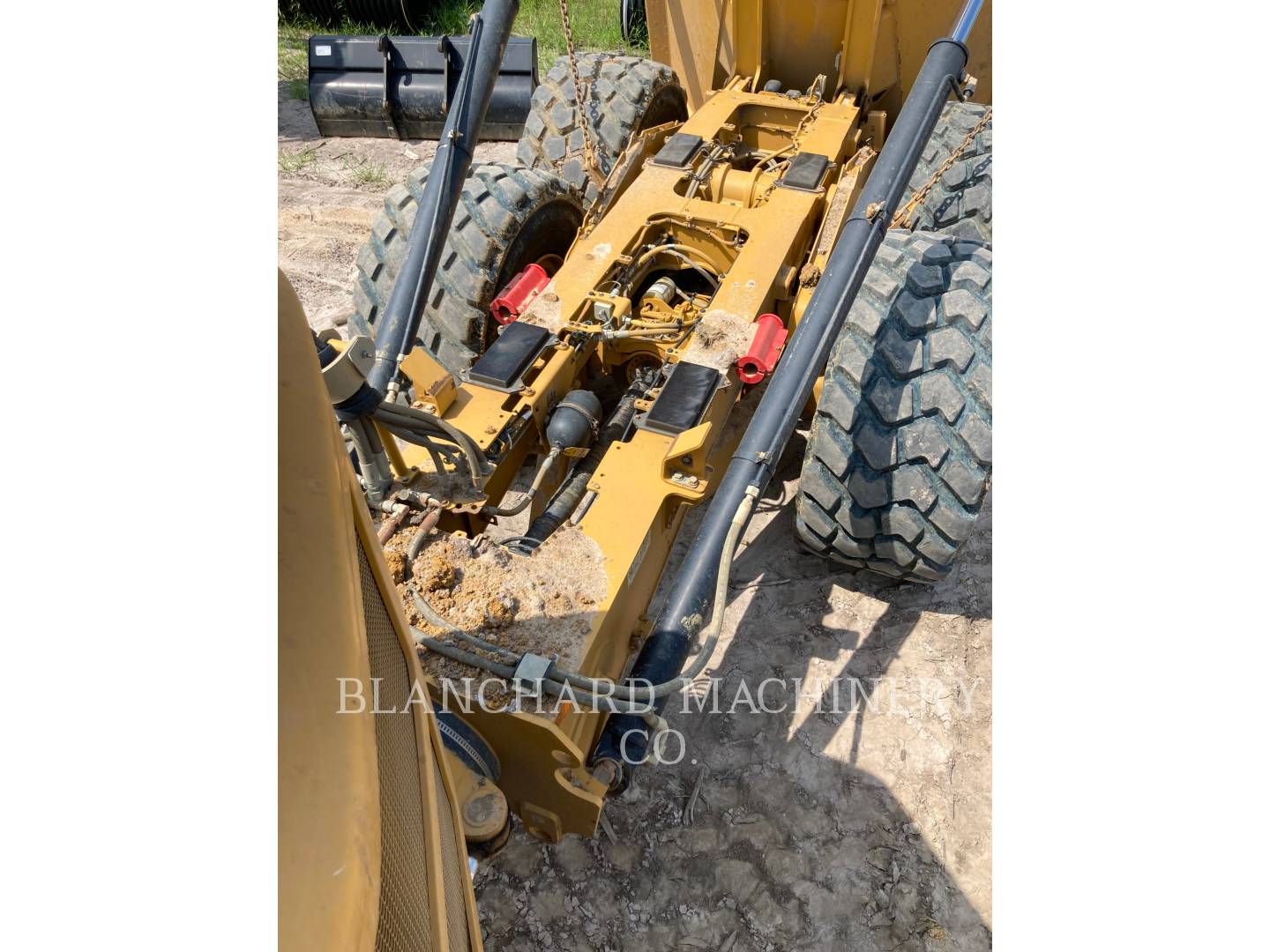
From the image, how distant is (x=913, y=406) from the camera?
278 cm

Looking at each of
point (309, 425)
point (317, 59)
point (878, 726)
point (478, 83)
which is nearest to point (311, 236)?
point (317, 59)

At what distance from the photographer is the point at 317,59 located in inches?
291

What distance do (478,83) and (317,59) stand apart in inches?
228

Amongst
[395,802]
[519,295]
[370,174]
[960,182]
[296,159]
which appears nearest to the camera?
[395,802]

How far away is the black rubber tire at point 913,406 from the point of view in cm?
273

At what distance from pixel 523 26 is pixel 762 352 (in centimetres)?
841

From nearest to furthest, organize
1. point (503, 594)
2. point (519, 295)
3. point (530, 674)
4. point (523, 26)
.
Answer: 1. point (530, 674)
2. point (503, 594)
3. point (519, 295)
4. point (523, 26)

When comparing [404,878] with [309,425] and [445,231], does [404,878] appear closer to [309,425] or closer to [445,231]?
[309,425]

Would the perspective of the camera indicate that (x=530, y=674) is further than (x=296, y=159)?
No

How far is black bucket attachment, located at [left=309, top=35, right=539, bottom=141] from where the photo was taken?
7.13 metres

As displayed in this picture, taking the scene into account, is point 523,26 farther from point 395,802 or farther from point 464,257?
point 395,802

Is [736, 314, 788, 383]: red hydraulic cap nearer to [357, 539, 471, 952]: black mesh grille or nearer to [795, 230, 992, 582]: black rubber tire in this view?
[795, 230, 992, 582]: black rubber tire

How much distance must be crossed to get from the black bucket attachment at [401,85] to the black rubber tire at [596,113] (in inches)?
104

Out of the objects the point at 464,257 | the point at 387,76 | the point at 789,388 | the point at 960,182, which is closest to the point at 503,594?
the point at 789,388
